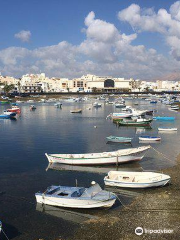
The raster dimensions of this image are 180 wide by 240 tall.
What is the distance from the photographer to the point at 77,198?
22.7m

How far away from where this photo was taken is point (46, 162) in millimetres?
38156

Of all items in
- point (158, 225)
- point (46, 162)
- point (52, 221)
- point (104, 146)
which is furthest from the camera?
point (104, 146)

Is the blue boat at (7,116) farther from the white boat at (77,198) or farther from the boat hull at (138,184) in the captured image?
the white boat at (77,198)

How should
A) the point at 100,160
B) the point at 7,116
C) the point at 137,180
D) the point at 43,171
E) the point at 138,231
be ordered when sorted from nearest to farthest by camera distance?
the point at 138,231 < the point at 137,180 < the point at 43,171 < the point at 100,160 < the point at 7,116

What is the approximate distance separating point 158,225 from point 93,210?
19.1 feet

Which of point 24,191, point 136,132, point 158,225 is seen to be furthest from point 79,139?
point 158,225

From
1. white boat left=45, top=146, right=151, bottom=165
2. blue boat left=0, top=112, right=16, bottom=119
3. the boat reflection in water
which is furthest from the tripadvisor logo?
blue boat left=0, top=112, right=16, bottom=119

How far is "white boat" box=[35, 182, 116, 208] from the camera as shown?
22656 millimetres

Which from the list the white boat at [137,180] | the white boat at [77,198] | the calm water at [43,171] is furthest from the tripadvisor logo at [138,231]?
the white boat at [137,180]

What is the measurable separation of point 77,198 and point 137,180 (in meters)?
8.16

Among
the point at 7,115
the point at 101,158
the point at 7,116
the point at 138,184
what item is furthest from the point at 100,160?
the point at 7,115

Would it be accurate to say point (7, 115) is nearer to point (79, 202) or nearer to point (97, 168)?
point (97, 168)

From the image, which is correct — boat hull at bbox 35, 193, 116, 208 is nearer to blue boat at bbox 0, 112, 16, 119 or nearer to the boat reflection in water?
the boat reflection in water

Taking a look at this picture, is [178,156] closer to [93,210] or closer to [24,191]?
[93,210]
